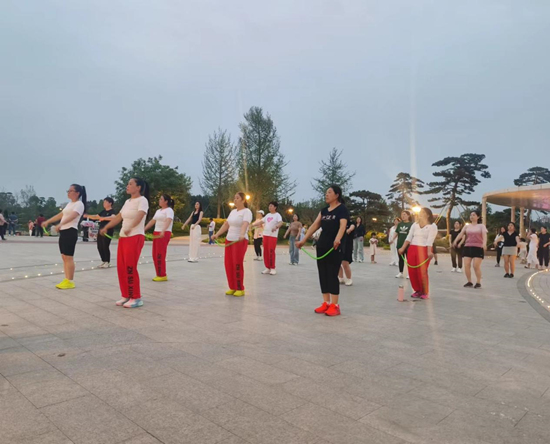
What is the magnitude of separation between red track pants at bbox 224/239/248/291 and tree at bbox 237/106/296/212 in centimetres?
3342

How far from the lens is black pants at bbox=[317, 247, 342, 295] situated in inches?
220

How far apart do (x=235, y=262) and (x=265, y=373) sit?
11.9 feet

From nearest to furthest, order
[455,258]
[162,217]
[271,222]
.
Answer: [162,217]
[271,222]
[455,258]

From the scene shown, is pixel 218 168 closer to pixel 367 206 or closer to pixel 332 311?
pixel 367 206

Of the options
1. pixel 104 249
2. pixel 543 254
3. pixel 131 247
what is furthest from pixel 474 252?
pixel 543 254

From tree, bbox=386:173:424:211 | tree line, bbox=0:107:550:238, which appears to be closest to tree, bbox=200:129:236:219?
tree line, bbox=0:107:550:238

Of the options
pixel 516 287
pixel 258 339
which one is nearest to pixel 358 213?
pixel 516 287

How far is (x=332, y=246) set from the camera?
562 centimetres

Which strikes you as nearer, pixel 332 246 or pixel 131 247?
pixel 332 246

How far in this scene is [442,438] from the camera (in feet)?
7.80

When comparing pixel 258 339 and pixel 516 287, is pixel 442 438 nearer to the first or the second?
pixel 258 339

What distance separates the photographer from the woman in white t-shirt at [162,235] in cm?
812

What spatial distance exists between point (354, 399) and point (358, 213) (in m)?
40.0

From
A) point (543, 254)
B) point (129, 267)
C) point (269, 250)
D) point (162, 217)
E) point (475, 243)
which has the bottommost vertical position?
point (543, 254)
